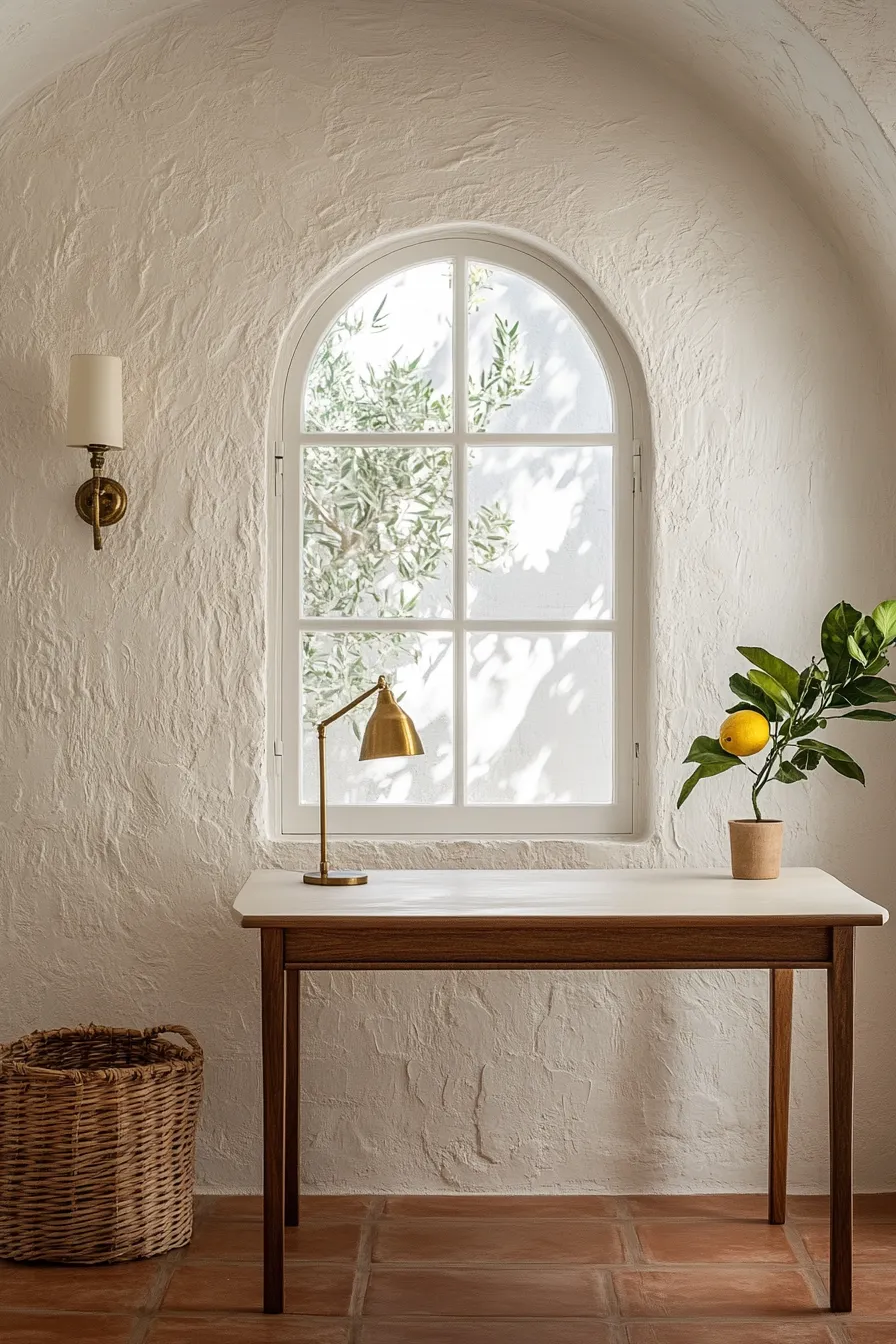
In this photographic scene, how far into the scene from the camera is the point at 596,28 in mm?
3219

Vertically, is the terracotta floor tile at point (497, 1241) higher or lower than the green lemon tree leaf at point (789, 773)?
lower

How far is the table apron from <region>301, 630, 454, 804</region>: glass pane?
0.79 metres

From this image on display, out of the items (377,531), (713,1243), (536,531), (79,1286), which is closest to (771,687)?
(536,531)

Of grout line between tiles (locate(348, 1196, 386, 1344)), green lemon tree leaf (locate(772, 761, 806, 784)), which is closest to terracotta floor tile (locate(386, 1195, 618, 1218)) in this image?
grout line between tiles (locate(348, 1196, 386, 1344))

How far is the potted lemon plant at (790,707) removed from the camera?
2898mm

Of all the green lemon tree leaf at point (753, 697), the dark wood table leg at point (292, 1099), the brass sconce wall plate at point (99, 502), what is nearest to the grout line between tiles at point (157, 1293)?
the dark wood table leg at point (292, 1099)

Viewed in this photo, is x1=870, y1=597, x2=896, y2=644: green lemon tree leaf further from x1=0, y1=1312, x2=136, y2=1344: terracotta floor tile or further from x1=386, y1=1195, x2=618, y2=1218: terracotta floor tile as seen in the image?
x1=0, y1=1312, x2=136, y2=1344: terracotta floor tile

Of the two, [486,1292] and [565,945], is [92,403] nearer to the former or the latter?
[565,945]

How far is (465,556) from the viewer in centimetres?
333

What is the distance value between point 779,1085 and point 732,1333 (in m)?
0.70

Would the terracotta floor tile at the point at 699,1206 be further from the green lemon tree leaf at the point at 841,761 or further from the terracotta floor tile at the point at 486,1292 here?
the green lemon tree leaf at the point at 841,761

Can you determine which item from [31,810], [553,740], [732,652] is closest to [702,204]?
[732,652]

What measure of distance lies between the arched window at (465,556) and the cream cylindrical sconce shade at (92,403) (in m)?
0.46

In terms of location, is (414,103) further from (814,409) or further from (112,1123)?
(112,1123)
